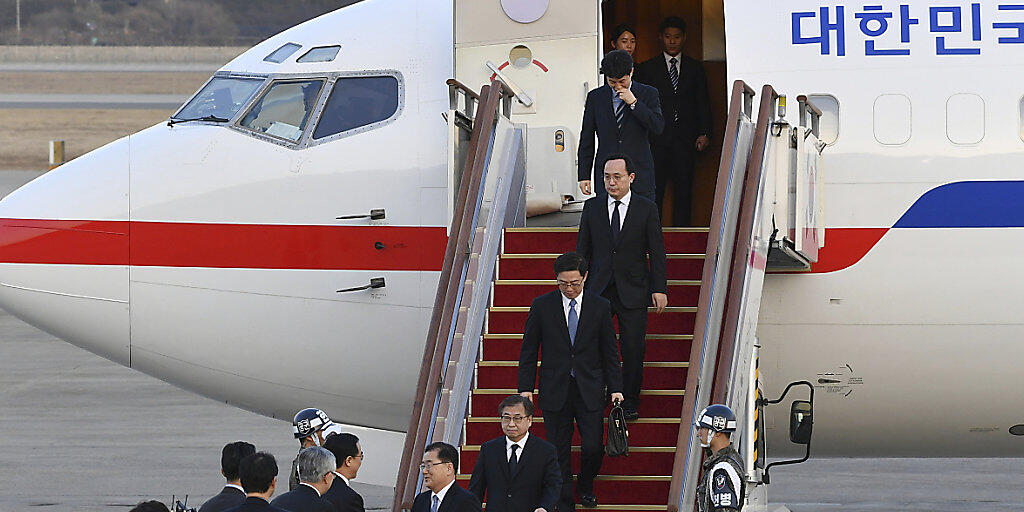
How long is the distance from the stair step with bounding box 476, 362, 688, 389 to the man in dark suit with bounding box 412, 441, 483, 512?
61.4 inches

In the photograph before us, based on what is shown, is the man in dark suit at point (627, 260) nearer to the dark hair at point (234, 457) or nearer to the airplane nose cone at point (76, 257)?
the dark hair at point (234, 457)

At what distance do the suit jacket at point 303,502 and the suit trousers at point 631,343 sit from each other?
2263 millimetres

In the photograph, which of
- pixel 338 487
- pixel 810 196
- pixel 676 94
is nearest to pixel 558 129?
pixel 676 94

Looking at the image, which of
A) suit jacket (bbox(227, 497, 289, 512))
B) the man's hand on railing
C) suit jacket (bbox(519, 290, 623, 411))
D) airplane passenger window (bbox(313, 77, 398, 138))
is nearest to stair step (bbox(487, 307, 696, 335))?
the man's hand on railing

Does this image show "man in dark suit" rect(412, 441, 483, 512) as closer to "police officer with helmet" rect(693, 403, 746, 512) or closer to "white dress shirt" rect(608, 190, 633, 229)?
"police officer with helmet" rect(693, 403, 746, 512)

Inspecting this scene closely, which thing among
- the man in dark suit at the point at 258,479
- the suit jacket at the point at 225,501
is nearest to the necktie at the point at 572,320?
the suit jacket at the point at 225,501

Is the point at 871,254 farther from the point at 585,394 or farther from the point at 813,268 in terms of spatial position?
the point at 585,394

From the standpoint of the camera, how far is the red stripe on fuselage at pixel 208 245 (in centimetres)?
1083

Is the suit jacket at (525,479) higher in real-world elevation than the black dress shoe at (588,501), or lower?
higher

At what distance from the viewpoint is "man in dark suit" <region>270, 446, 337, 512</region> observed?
7.38 meters

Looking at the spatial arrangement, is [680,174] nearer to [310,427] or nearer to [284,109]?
[284,109]

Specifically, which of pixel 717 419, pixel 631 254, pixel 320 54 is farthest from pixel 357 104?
pixel 717 419

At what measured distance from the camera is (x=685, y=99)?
11.2 meters

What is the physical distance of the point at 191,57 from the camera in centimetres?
5384
